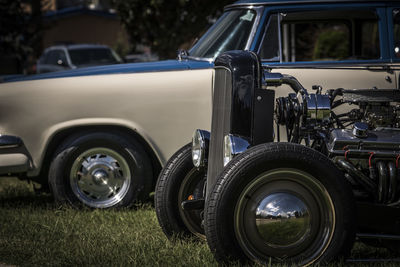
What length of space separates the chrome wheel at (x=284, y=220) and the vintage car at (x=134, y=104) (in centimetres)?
211

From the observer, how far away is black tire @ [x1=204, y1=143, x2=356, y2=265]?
4.06 meters

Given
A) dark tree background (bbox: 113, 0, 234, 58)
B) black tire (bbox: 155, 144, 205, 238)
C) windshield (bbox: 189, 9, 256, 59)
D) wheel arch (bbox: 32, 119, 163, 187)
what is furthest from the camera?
dark tree background (bbox: 113, 0, 234, 58)

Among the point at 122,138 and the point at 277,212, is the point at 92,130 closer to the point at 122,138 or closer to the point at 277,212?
the point at 122,138

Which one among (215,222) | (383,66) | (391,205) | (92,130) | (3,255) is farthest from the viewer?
(92,130)

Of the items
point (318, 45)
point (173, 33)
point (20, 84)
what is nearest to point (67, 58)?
point (173, 33)

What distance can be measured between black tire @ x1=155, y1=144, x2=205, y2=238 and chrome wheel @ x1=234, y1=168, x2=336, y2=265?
0.81m

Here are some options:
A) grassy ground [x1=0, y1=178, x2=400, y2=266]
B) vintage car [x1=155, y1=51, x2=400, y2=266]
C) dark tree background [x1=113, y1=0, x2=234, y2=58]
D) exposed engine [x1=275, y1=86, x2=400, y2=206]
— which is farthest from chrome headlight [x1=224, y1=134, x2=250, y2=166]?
dark tree background [x1=113, y1=0, x2=234, y2=58]

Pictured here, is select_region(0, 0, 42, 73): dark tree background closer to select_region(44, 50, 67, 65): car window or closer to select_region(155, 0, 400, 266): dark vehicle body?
select_region(44, 50, 67, 65): car window

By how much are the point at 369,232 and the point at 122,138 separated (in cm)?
267

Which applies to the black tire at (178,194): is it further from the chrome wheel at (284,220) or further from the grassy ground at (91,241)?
the chrome wheel at (284,220)

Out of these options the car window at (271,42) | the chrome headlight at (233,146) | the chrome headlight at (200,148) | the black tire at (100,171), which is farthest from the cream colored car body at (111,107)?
the chrome headlight at (233,146)

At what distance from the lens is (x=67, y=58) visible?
63.3 ft

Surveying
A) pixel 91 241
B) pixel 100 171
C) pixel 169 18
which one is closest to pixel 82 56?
pixel 169 18

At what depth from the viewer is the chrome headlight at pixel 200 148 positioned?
185 inches
